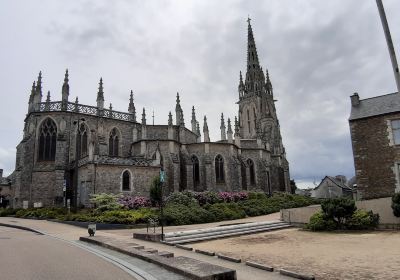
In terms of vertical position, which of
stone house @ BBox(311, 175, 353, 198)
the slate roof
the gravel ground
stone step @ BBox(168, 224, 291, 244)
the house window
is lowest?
the gravel ground

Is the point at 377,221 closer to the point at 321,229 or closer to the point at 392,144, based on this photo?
the point at 321,229

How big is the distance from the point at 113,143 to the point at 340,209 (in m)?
28.1

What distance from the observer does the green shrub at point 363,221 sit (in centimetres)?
1738

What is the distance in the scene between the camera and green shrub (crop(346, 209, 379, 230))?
1738 centimetres

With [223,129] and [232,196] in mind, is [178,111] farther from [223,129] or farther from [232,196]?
[232,196]

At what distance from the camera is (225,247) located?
14.3 metres

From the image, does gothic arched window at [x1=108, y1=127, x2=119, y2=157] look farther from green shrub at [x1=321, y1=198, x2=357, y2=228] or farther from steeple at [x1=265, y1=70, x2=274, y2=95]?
steeple at [x1=265, y1=70, x2=274, y2=95]

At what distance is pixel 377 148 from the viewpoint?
21.0 m

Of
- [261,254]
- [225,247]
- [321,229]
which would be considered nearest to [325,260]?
[261,254]

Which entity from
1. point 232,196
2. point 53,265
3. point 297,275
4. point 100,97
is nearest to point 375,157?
point 297,275

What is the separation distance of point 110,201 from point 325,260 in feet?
69.7

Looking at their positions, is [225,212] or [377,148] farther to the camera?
[225,212]

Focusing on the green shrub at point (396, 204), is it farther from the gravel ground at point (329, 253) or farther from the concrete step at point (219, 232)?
the concrete step at point (219, 232)

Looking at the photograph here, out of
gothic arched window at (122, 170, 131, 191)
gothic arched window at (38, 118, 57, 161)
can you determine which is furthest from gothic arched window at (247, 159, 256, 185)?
gothic arched window at (38, 118, 57, 161)
